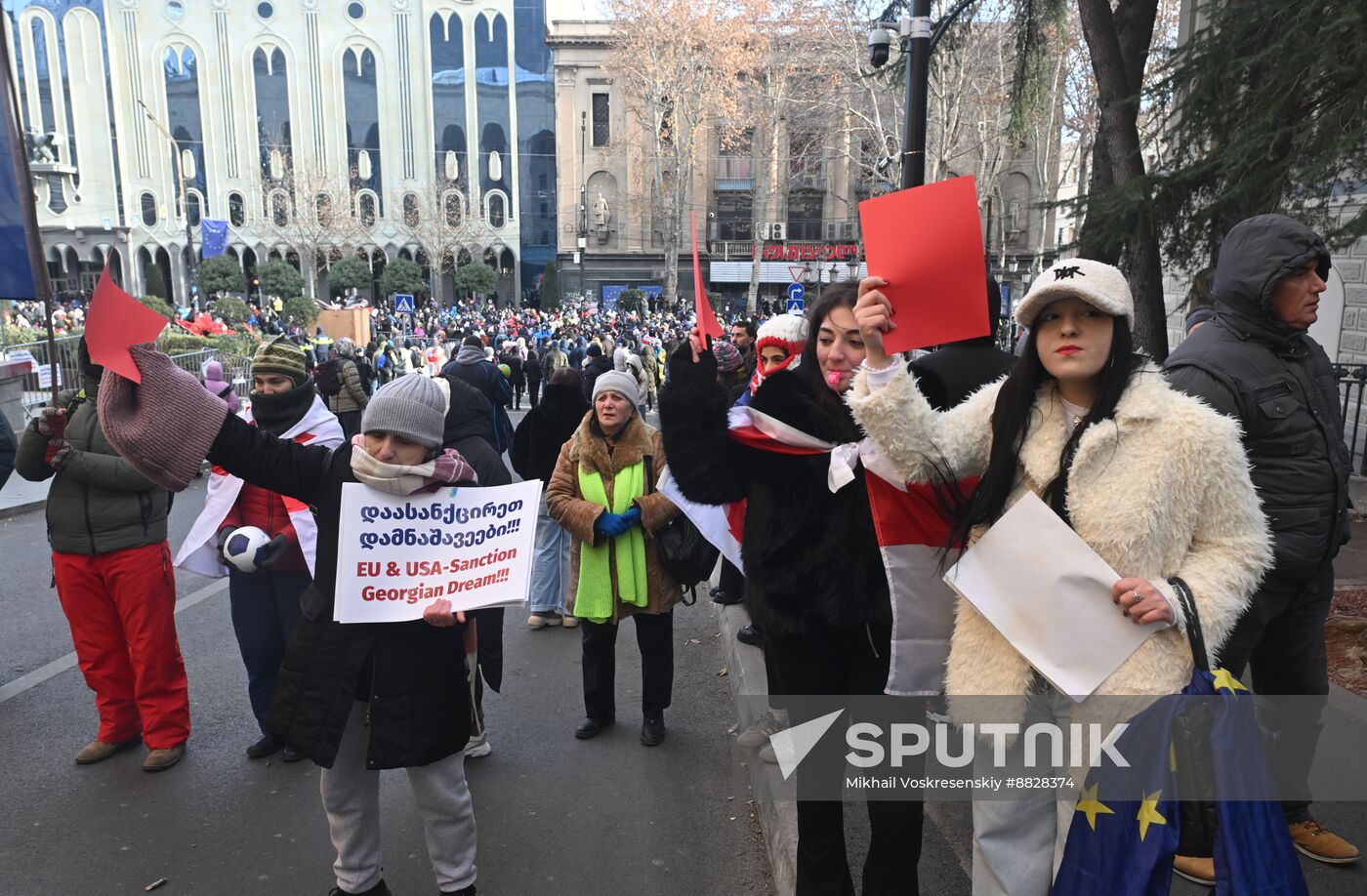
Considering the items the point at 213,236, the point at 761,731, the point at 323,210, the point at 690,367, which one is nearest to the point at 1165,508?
the point at 690,367

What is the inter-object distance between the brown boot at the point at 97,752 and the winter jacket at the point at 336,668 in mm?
2042

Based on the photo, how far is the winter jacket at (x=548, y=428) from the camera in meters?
5.38

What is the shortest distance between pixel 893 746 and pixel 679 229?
161 ft

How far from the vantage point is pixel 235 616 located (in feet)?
13.8

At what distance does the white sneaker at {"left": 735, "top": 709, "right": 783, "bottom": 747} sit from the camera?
4.11 metres

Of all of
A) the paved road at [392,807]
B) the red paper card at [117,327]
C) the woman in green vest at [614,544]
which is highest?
the red paper card at [117,327]

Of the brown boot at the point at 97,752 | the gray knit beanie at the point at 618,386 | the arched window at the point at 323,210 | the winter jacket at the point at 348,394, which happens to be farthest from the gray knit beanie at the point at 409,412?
the arched window at the point at 323,210

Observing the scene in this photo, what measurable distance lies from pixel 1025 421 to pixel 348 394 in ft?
23.6

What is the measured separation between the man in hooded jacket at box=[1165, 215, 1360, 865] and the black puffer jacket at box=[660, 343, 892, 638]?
44.1 inches

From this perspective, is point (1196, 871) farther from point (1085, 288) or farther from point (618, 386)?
point (618, 386)

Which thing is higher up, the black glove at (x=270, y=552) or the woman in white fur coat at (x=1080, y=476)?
the woman in white fur coat at (x=1080, y=476)

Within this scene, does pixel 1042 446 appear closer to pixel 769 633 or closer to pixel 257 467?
pixel 769 633

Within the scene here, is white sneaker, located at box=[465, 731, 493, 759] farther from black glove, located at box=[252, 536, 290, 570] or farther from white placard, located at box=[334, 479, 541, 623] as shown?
white placard, located at box=[334, 479, 541, 623]

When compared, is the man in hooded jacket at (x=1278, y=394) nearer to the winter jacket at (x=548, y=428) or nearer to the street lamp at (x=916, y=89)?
the winter jacket at (x=548, y=428)
